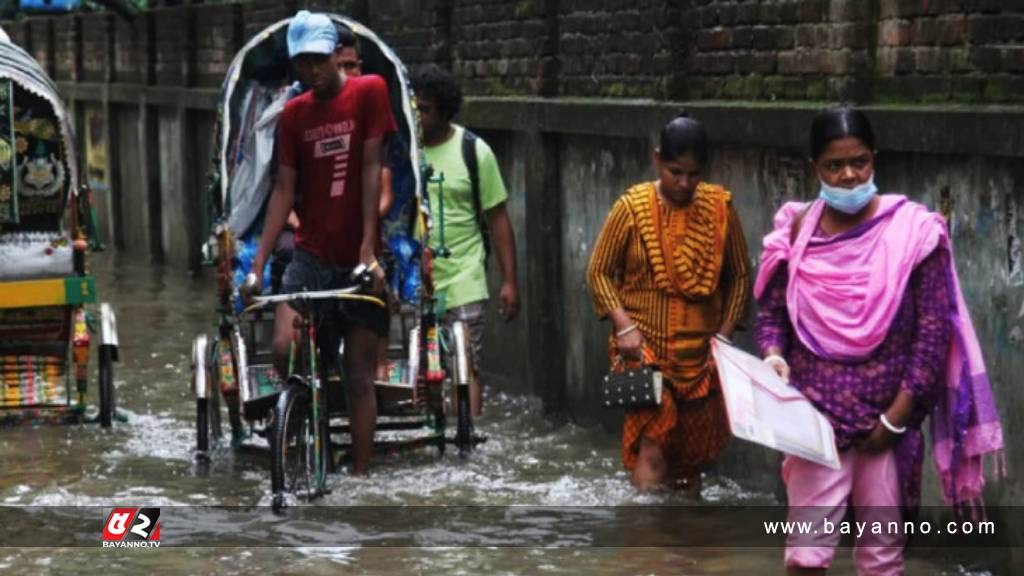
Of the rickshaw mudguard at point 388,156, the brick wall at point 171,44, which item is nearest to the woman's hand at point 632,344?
the rickshaw mudguard at point 388,156

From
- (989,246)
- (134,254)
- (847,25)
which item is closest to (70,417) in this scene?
(847,25)

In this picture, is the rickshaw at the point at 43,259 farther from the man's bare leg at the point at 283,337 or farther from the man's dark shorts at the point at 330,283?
the man's dark shorts at the point at 330,283

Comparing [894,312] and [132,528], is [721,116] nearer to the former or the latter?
[132,528]

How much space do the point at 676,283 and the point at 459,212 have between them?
2.77 metres

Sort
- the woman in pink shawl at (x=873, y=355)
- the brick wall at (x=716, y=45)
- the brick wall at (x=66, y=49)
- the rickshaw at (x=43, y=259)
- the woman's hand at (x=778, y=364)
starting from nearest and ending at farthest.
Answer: the woman in pink shawl at (x=873, y=355) < the woman's hand at (x=778, y=364) < the brick wall at (x=716, y=45) < the rickshaw at (x=43, y=259) < the brick wall at (x=66, y=49)

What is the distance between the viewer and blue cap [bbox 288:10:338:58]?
9133 mm

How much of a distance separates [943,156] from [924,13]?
0.64m

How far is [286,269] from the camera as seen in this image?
32.0ft

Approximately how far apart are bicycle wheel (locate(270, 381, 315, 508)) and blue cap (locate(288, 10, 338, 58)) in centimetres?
138

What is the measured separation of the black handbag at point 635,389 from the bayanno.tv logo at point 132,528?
1.88 metres

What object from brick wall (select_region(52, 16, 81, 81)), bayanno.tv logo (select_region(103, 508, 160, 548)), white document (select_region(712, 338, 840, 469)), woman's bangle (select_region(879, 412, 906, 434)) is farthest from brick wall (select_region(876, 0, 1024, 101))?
brick wall (select_region(52, 16, 81, 81))

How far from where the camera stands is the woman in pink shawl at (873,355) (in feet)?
20.5

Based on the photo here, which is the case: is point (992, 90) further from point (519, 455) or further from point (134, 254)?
point (134, 254)

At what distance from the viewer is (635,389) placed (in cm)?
836
